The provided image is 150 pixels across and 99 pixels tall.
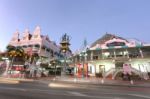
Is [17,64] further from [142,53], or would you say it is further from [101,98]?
[101,98]

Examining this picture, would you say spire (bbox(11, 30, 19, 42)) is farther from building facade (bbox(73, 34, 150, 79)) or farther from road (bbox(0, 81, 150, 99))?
road (bbox(0, 81, 150, 99))

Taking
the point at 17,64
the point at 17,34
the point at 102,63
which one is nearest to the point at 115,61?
the point at 102,63

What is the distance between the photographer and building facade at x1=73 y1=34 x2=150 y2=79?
4242 centimetres

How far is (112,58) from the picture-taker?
4516 centimetres

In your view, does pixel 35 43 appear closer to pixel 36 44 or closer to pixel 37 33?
pixel 36 44

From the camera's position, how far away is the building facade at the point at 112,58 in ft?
139

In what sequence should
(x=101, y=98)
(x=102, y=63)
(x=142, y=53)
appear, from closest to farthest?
1. (x=101, y=98)
2. (x=142, y=53)
3. (x=102, y=63)

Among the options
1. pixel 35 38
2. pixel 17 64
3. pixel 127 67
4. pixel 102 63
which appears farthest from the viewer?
pixel 35 38

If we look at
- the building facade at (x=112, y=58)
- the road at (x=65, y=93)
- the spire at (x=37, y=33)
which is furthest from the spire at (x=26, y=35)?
the road at (x=65, y=93)

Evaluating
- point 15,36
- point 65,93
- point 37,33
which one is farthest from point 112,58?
point 15,36

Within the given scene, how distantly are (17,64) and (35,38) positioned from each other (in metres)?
15.6

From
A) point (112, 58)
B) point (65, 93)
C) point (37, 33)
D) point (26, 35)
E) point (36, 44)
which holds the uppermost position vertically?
point (37, 33)

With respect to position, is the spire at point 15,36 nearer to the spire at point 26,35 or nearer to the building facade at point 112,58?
the spire at point 26,35

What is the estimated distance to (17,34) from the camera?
78062 mm
